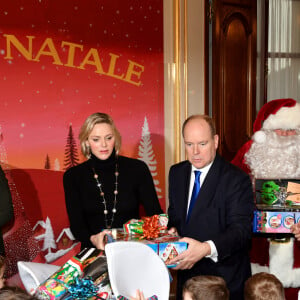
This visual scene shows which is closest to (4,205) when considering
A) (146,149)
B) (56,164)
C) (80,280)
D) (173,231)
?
(56,164)

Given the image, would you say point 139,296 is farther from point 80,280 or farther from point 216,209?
point 216,209

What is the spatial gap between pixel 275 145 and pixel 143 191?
1540 millimetres

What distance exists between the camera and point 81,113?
12.7 feet

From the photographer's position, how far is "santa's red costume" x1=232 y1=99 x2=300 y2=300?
3.41m

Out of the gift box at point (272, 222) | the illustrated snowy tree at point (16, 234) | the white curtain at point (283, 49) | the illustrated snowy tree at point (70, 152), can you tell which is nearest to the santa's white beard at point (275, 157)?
the gift box at point (272, 222)

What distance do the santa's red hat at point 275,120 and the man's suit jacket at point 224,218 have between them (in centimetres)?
161

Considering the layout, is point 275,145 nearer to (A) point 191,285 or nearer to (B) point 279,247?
(B) point 279,247

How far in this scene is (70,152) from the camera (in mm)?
3850

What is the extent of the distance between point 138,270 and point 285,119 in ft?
8.51

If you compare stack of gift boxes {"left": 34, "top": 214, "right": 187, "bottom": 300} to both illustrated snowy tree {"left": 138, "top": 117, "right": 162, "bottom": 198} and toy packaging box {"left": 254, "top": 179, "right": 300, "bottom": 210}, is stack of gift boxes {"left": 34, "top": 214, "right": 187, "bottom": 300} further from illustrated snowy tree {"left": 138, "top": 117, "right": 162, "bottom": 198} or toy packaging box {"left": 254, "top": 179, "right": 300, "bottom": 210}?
illustrated snowy tree {"left": 138, "top": 117, "right": 162, "bottom": 198}

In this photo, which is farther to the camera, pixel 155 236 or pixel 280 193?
pixel 280 193

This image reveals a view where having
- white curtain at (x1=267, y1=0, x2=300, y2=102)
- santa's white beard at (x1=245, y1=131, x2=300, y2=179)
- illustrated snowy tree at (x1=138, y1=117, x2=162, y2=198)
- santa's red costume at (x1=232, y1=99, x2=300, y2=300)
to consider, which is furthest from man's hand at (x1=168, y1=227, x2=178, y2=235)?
white curtain at (x1=267, y1=0, x2=300, y2=102)

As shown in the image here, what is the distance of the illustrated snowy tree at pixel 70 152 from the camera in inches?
151

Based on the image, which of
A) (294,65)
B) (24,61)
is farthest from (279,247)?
(294,65)
